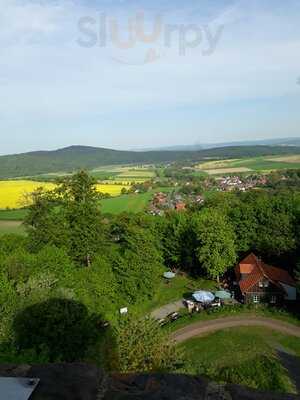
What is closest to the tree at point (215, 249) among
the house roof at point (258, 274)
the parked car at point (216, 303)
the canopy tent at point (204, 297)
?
the house roof at point (258, 274)

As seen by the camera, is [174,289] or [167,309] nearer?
[167,309]

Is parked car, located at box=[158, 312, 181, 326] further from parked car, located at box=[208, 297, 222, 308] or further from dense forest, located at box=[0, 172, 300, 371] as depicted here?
parked car, located at box=[208, 297, 222, 308]

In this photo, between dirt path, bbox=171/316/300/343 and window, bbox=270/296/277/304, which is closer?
dirt path, bbox=171/316/300/343

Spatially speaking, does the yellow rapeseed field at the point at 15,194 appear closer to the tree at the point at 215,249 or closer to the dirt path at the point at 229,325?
the tree at the point at 215,249

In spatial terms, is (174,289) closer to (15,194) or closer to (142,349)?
(142,349)

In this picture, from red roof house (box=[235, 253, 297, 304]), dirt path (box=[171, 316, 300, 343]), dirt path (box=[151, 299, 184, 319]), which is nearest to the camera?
dirt path (box=[171, 316, 300, 343])

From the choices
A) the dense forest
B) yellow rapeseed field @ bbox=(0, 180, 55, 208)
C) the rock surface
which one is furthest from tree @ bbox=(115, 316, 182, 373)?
yellow rapeseed field @ bbox=(0, 180, 55, 208)

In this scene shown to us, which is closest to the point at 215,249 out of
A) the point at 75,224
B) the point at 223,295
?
the point at 223,295
